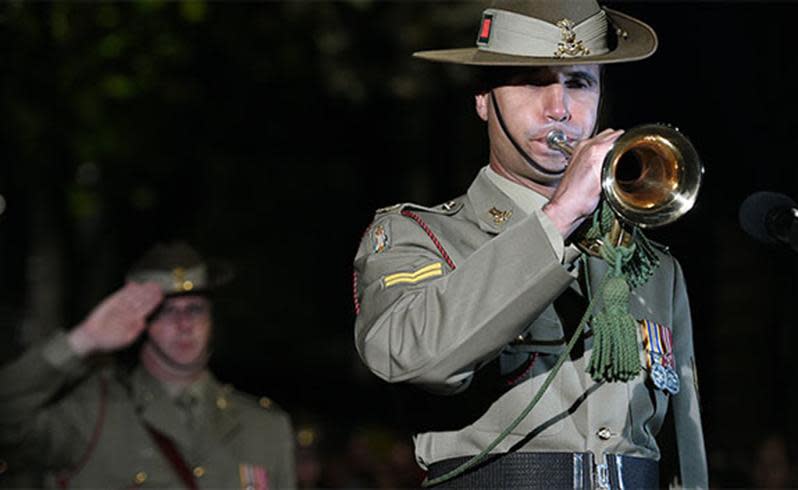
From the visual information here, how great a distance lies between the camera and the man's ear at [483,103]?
4434 millimetres

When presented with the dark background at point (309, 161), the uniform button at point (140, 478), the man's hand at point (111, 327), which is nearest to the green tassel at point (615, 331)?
the man's hand at point (111, 327)

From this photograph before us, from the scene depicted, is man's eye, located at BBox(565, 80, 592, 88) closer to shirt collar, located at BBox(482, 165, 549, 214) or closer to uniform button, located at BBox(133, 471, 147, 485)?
shirt collar, located at BBox(482, 165, 549, 214)

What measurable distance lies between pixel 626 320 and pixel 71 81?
6.90m

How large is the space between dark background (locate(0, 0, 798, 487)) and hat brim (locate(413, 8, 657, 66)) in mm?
4325

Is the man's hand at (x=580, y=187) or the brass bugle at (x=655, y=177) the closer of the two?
the man's hand at (x=580, y=187)

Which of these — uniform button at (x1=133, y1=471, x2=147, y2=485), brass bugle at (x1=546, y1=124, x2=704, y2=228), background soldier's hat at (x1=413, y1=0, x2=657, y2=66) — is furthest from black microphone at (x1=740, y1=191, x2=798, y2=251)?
uniform button at (x1=133, y1=471, x2=147, y2=485)

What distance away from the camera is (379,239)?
13.8ft

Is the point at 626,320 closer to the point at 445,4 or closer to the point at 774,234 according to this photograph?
the point at 774,234

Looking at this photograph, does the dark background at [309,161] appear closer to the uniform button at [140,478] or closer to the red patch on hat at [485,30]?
the uniform button at [140,478]

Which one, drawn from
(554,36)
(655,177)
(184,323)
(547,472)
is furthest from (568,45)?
(184,323)

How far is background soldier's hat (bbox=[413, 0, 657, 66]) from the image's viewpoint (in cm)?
429

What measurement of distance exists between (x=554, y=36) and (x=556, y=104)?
21 centimetres

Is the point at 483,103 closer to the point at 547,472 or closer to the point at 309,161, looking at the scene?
the point at 547,472

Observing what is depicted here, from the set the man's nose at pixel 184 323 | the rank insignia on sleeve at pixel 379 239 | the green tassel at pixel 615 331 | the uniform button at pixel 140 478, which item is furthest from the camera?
the man's nose at pixel 184 323
